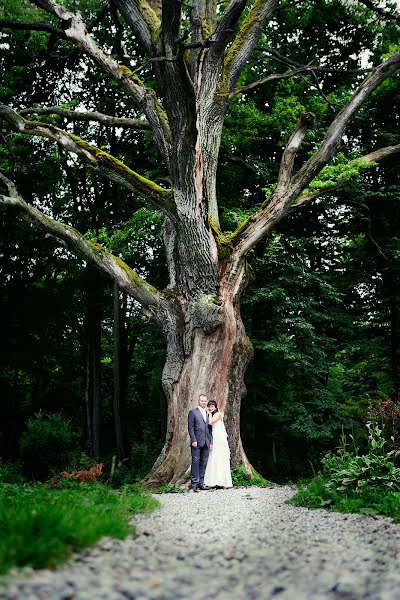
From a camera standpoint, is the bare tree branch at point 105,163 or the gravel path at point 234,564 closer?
the gravel path at point 234,564

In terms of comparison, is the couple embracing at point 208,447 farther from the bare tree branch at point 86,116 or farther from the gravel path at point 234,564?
the bare tree branch at point 86,116

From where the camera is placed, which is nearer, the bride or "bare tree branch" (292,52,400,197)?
the bride

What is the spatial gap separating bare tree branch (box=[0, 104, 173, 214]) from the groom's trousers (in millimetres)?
4273

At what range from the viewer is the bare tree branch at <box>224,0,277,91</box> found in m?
11.5

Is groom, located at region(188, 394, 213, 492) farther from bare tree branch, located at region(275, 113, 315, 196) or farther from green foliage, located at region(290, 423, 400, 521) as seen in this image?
bare tree branch, located at region(275, 113, 315, 196)

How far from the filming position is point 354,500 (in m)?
6.23

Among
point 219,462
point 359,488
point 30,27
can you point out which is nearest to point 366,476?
point 359,488

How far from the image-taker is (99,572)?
279cm

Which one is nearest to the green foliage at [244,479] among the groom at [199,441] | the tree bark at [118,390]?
the groom at [199,441]

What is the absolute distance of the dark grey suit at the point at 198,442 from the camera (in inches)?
383

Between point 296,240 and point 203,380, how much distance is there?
20.7 ft

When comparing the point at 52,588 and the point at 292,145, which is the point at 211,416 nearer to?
the point at 292,145

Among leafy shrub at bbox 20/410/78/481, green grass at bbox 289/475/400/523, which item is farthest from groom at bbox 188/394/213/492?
leafy shrub at bbox 20/410/78/481

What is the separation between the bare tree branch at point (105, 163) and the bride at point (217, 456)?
3.79 meters
